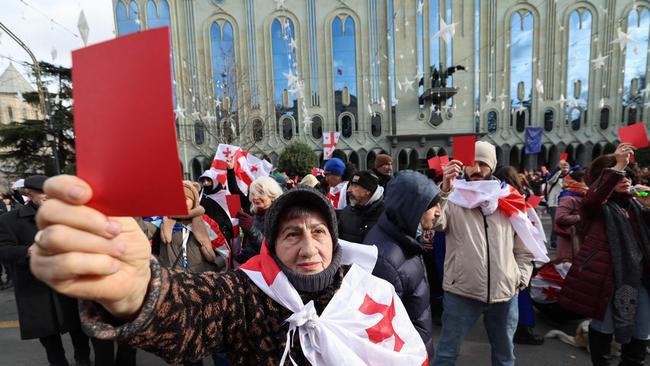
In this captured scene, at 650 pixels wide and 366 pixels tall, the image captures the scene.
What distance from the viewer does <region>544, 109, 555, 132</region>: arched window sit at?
22609mm

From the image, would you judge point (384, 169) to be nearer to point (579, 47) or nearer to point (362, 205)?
point (362, 205)

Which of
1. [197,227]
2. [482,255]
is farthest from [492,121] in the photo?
[197,227]

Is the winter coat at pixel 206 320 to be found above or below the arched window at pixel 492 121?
below

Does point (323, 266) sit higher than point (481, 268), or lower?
higher

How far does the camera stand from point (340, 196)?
4.47 metres

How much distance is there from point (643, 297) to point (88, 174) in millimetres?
3555

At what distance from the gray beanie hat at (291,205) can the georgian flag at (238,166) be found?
3.58m

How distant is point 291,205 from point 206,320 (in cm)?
51

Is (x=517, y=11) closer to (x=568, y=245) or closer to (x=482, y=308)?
(x=568, y=245)

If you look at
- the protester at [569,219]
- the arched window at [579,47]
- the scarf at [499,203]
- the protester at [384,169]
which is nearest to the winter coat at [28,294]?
the scarf at [499,203]

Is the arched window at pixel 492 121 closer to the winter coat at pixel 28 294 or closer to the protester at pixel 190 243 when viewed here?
the protester at pixel 190 243

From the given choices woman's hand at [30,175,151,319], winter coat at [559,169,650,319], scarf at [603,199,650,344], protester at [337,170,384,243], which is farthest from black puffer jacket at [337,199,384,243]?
woman's hand at [30,175,151,319]

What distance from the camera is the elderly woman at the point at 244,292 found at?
0.62m

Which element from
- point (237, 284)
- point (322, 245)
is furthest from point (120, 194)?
point (322, 245)
